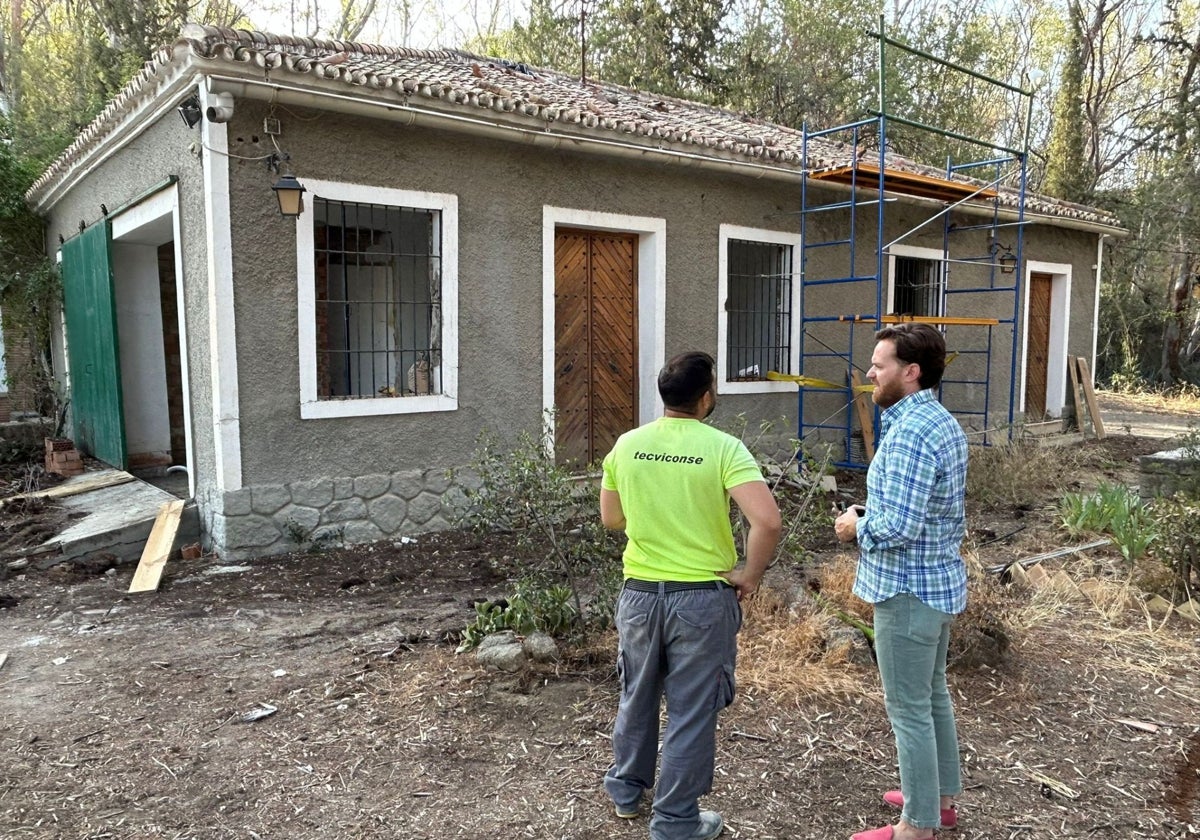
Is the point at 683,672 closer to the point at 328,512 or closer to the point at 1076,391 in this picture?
the point at 328,512

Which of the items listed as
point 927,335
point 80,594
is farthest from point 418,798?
point 80,594

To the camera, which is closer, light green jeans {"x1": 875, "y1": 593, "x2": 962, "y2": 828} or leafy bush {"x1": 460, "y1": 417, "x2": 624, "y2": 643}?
light green jeans {"x1": 875, "y1": 593, "x2": 962, "y2": 828}

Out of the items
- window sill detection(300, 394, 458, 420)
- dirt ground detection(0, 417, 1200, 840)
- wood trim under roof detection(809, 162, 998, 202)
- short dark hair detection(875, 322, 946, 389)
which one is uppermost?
wood trim under roof detection(809, 162, 998, 202)

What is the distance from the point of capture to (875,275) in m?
10.1

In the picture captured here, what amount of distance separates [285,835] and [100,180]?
778 centimetres

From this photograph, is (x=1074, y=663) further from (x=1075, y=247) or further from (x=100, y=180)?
(x=1075, y=247)

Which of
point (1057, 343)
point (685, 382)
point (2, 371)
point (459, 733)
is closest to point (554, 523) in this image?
point (459, 733)

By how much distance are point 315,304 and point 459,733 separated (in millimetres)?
3916

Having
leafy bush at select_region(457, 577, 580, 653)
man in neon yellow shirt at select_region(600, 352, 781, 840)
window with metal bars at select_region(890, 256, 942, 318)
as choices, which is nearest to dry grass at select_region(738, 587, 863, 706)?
leafy bush at select_region(457, 577, 580, 653)

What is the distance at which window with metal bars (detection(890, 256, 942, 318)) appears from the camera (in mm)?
10961

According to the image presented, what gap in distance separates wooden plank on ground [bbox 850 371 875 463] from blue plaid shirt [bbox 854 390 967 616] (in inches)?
284

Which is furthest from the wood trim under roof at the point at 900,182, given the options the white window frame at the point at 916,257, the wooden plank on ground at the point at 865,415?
the wooden plank on ground at the point at 865,415

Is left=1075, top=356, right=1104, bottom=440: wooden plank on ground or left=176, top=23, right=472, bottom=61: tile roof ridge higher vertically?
left=176, top=23, right=472, bottom=61: tile roof ridge

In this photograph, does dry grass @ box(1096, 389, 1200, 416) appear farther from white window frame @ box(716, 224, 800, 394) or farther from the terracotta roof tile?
white window frame @ box(716, 224, 800, 394)
